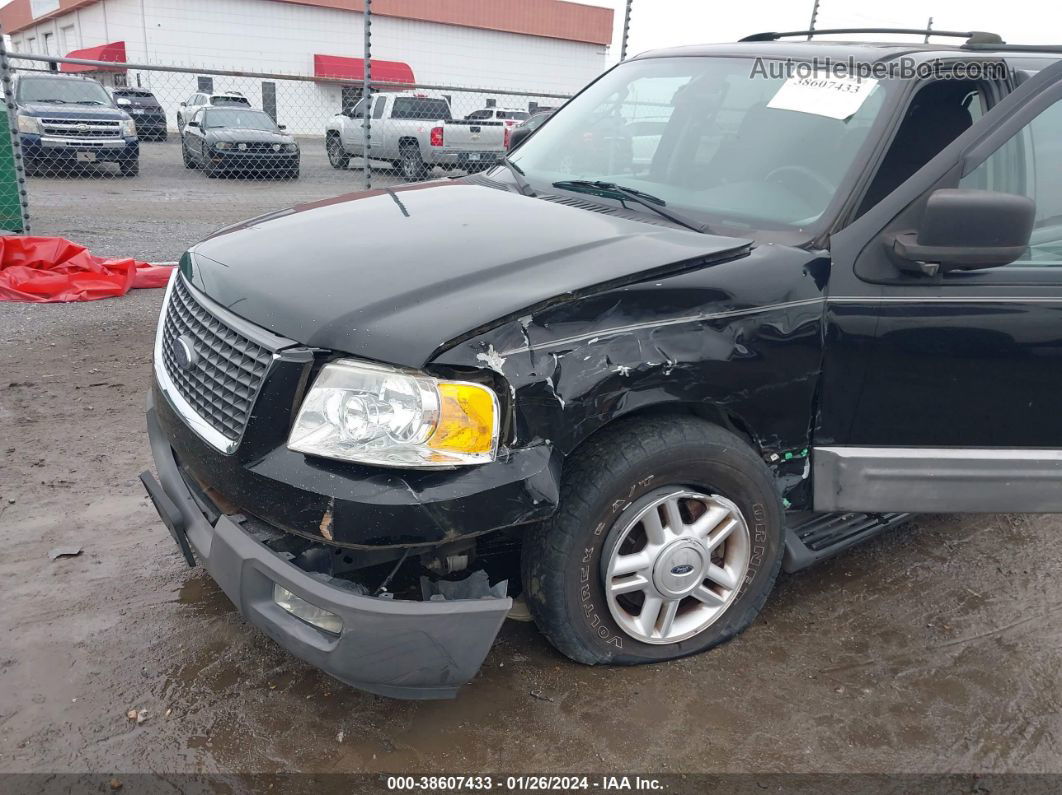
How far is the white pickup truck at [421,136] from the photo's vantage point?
1538 cm

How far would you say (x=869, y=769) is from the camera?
2.38m

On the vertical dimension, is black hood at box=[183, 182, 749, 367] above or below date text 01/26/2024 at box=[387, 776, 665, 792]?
above

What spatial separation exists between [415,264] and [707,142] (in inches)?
53.5

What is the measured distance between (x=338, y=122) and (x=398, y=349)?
19303 mm

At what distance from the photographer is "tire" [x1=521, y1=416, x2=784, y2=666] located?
238 cm

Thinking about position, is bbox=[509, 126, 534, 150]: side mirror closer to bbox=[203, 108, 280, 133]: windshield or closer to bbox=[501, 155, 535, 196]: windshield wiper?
bbox=[501, 155, 535, 196]: windshield wiper

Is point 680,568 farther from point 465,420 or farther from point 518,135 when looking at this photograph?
point 518,135

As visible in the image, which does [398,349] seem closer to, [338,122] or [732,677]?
[732,677]

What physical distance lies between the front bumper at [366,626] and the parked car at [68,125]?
49.1 feet

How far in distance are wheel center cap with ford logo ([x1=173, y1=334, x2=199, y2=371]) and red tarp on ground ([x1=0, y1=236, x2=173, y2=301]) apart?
479cm

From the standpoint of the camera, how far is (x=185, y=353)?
2.55 metres

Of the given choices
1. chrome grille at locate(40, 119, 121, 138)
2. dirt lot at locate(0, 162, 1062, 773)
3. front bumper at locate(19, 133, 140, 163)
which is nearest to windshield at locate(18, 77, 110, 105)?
chrome grille at locate(40, 119, 121, 138)

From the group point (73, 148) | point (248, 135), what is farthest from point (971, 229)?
point (248, 135)

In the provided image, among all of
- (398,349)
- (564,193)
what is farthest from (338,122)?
(398,349)
